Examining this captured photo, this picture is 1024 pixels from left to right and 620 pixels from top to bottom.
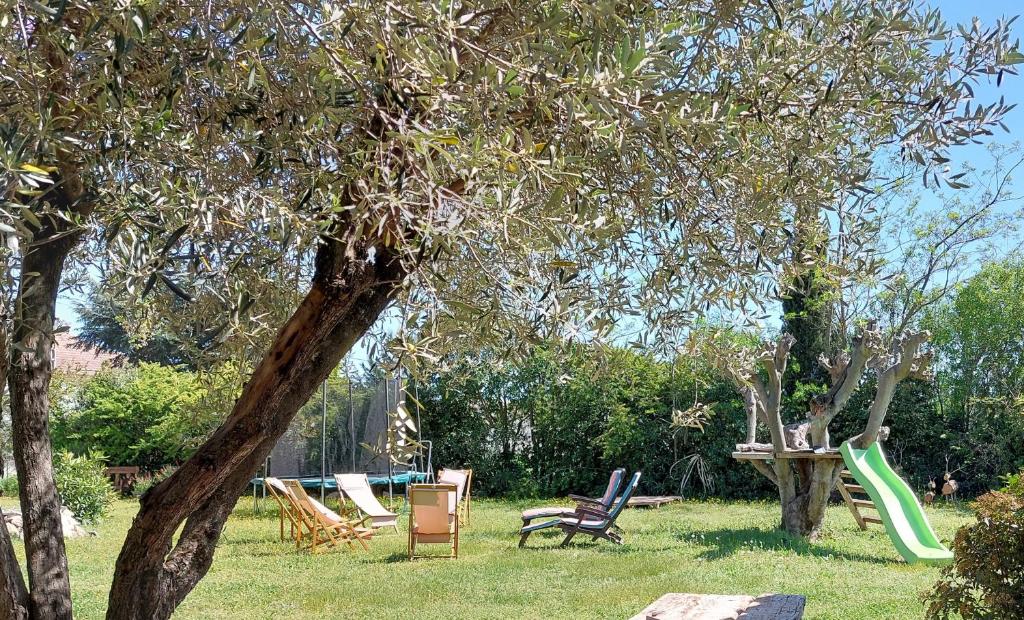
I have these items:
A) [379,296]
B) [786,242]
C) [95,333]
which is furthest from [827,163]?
[95,333]

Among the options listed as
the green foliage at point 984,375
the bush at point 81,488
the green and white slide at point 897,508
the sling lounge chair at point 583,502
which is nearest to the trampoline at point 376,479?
the bush at point 81,488

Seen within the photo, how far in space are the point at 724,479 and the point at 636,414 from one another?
2.02 meters

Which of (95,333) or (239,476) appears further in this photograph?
(95,333)

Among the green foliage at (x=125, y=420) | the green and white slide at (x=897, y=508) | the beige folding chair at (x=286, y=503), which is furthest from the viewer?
the green foliage at (x=125, y=420)

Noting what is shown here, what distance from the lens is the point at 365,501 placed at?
11766 millimetres

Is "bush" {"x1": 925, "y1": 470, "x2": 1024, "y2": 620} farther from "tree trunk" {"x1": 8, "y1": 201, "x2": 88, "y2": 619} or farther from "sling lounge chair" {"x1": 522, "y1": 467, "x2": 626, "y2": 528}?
"sling lounge chair" {"x1": 522, "y1": 467, "x2": 626, "y2": 528}

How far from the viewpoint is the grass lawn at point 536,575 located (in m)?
7.09

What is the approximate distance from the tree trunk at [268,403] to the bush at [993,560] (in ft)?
11.5

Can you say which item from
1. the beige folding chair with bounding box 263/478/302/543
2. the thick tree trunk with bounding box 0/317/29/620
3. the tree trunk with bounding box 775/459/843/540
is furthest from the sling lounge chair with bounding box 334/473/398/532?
the thick tree trunk with bounding box 0/317/29/620

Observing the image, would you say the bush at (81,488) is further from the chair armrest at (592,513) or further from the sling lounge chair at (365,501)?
the chair armrest at (592,513)

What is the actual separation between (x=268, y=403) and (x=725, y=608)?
3277 millimetres

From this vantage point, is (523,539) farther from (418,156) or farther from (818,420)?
(418,156)

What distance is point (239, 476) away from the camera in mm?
3344

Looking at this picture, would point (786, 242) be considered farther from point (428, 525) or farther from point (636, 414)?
point (636, 414)
